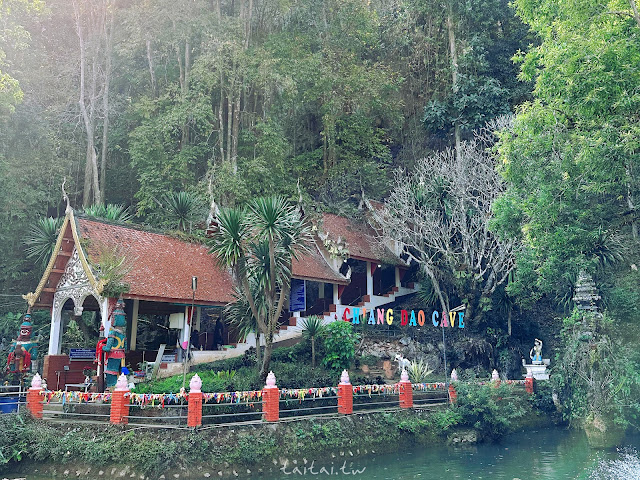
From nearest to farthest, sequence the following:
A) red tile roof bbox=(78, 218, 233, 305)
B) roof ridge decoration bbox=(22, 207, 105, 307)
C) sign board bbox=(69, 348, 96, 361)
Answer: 1. roof ridge decoration bbox=(22, 207, 105, 307)
2. red tile roof bbox=(78, 218, 233, 305)
3. sign board bbox=(69, 348, 96, 361)

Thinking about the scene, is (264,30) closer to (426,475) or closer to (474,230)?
(474,230)

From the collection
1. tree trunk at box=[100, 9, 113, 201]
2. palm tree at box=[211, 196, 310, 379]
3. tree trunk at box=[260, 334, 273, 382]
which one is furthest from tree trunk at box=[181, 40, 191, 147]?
tree trunk at box=[260, 334, 273, 382]

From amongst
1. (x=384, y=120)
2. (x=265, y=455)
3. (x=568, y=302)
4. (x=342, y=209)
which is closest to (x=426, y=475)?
(x=265, y=455)

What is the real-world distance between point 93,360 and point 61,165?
15.7 meters

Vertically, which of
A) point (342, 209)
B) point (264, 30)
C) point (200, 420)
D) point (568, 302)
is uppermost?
point (264, 30)

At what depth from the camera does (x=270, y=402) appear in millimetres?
17141

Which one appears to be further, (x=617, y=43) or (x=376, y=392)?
(x=376, y=392)

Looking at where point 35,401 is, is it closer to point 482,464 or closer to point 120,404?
point 120,404

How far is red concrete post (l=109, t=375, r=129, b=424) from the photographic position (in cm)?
1586

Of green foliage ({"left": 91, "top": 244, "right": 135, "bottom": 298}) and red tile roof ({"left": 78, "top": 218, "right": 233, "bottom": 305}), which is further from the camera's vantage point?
red tile roof ({"left": 78, "top": 218, "right": 233, "bottom": 305})

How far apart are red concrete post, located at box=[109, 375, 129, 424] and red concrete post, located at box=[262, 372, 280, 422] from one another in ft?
12.1

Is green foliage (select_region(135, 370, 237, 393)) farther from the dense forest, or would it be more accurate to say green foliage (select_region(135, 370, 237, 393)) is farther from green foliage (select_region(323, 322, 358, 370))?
the dense forest

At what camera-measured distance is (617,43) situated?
49.9 ft

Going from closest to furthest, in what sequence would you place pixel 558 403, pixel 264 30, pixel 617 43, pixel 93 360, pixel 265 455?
pixel 617 43 → pixel 265 455 → pixel 93 360 → pixel 558 403 → pixel 264 30
